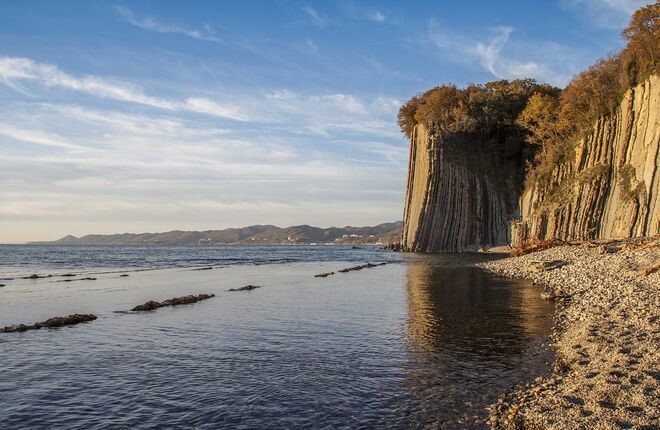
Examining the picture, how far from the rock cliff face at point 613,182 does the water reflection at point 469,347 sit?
20512 mm

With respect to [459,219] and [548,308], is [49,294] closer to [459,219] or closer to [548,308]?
[548,308]

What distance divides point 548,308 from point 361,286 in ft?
45.0

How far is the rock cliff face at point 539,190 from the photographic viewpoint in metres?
41.4

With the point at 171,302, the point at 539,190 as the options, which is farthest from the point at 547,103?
the point at 171,302

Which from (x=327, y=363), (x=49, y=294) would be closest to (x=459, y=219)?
Answer: (x=49, y=294)

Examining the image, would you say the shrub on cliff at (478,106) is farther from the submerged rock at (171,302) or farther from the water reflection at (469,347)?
the submerged rock at (171,302)

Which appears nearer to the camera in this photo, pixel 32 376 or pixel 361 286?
pixel 32 376

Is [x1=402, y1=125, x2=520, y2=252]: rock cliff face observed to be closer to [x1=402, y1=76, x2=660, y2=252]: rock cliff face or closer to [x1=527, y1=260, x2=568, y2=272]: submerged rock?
[x1=402, y1=76, x2=660, y2=252]: rock cliff face

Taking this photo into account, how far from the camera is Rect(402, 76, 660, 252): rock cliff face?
41406mm

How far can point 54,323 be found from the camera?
18406mm

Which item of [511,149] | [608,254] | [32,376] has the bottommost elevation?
[32,376]

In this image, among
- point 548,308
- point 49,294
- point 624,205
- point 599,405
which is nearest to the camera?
point 599,405

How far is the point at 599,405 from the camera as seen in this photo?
27.5ft

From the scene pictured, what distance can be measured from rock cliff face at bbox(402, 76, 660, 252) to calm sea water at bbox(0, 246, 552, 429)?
24040mm
